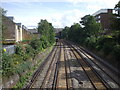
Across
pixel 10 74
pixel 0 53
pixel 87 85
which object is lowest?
pixel 87 85

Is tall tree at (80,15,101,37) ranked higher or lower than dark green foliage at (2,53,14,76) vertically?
higher

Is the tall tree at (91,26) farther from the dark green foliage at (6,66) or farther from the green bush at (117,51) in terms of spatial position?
the dark green foliage at (6,66)

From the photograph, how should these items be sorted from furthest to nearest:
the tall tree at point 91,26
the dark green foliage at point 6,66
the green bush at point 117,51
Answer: the tall tree at point 91,26
the green bush at point 117,51
the dark green foliage at point 6,66

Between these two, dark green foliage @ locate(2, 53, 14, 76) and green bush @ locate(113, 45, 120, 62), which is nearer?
dark green foliage @ locate(2, 53, 14, 76)

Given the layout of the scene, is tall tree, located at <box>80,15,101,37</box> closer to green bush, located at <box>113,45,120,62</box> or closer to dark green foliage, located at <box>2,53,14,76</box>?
green bush, located at <box>113,45,120,62</box>

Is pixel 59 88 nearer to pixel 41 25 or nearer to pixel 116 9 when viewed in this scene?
pixel 116 9

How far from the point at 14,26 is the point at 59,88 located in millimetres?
33938

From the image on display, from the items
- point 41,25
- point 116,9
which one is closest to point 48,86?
point 116,9

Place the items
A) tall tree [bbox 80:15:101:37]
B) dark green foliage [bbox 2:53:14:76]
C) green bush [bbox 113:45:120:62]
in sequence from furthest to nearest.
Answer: tall tree [bbox 80:15:101:37] < green bush [bbox 113:45:120:62] < dark green foliage [bbox 2:53:14:76]

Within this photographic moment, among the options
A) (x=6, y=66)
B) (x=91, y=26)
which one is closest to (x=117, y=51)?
(x=6, y=66)

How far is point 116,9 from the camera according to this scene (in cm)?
1955

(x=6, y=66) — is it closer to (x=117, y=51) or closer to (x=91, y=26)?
(x=117, y=51)

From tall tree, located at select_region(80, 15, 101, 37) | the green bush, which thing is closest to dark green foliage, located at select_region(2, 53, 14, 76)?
the green bush

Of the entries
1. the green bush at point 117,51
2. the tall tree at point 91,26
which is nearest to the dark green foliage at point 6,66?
the green bush at point 117,51
